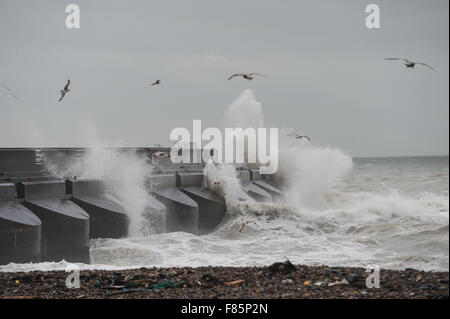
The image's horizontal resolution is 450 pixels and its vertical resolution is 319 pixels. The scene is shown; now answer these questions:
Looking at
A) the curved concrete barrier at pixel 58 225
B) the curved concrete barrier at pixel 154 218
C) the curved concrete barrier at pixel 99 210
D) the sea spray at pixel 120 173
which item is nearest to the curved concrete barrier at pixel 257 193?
the sea spray at pixel 120 173

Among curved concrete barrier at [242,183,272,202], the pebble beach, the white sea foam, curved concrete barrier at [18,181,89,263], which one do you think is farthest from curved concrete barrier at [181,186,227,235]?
the pebble beach

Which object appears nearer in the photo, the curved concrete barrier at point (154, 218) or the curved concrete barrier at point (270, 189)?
the curved concrete barrier at point (154, 218)

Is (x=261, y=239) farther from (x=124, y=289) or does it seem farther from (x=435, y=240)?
(x=124, y=289)

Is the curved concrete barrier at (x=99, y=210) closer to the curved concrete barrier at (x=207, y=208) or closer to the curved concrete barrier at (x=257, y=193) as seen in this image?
the curved concrete barrier at (x=207, y=208)

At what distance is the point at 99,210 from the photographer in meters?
13.8

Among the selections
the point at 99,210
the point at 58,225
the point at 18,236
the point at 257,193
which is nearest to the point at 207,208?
the point at 257,193

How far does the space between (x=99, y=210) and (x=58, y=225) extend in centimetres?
203

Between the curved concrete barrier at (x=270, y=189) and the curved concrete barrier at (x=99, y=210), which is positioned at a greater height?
the curved concrete barrier at (x=99, y=210)

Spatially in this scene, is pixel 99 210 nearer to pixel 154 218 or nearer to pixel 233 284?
pixel 154 218

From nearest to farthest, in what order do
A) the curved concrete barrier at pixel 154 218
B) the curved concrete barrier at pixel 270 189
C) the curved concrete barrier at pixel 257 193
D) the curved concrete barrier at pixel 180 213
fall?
the curved concrete barrier at pixel 154 218
the curved concrete barrier at pixel 180 213
the curved concrete barrier at pixel 257 193
the curved concrete barrier at pixel 270 189

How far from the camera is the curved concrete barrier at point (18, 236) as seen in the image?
10.4 m

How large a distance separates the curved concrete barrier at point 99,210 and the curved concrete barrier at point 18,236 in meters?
2.26

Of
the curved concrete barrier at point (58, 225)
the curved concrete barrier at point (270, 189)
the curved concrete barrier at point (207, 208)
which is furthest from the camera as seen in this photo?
the curved concrete barrier at point (270, 189)

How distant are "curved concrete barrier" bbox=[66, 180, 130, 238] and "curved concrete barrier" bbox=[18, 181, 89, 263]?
80 centimetres
